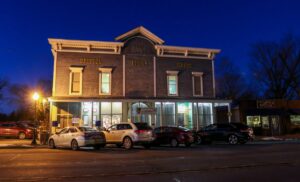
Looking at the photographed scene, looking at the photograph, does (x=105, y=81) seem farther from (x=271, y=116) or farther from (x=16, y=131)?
(x=271, y=116)

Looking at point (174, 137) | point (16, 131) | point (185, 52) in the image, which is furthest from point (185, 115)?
point (16, 131)

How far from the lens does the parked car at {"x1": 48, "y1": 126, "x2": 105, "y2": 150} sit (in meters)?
16.0

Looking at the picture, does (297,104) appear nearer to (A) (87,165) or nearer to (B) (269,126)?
(B) (269,126)

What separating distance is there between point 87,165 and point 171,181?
393 cm

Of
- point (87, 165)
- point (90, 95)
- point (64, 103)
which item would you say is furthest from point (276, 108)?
point (87, 165)

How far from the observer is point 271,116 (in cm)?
3089

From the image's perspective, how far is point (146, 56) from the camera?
87.9 feet

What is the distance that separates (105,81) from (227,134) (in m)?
12.0

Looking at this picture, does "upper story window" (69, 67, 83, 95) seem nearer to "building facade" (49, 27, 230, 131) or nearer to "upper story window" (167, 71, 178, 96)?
"building facade" (49, 27, 230, 131)

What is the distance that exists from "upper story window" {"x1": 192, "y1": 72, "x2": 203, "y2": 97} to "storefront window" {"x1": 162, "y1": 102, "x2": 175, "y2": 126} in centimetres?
321

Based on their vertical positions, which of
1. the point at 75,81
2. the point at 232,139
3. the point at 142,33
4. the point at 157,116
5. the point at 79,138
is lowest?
the point at 232,139

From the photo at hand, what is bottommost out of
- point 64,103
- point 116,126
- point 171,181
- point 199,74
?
point 171,181

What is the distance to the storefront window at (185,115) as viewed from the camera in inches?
1046

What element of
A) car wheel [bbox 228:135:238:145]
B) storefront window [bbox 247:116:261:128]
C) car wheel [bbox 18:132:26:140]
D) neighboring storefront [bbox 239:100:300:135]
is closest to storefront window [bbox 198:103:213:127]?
neighboring storefront [bbox 239:100:300:135]
